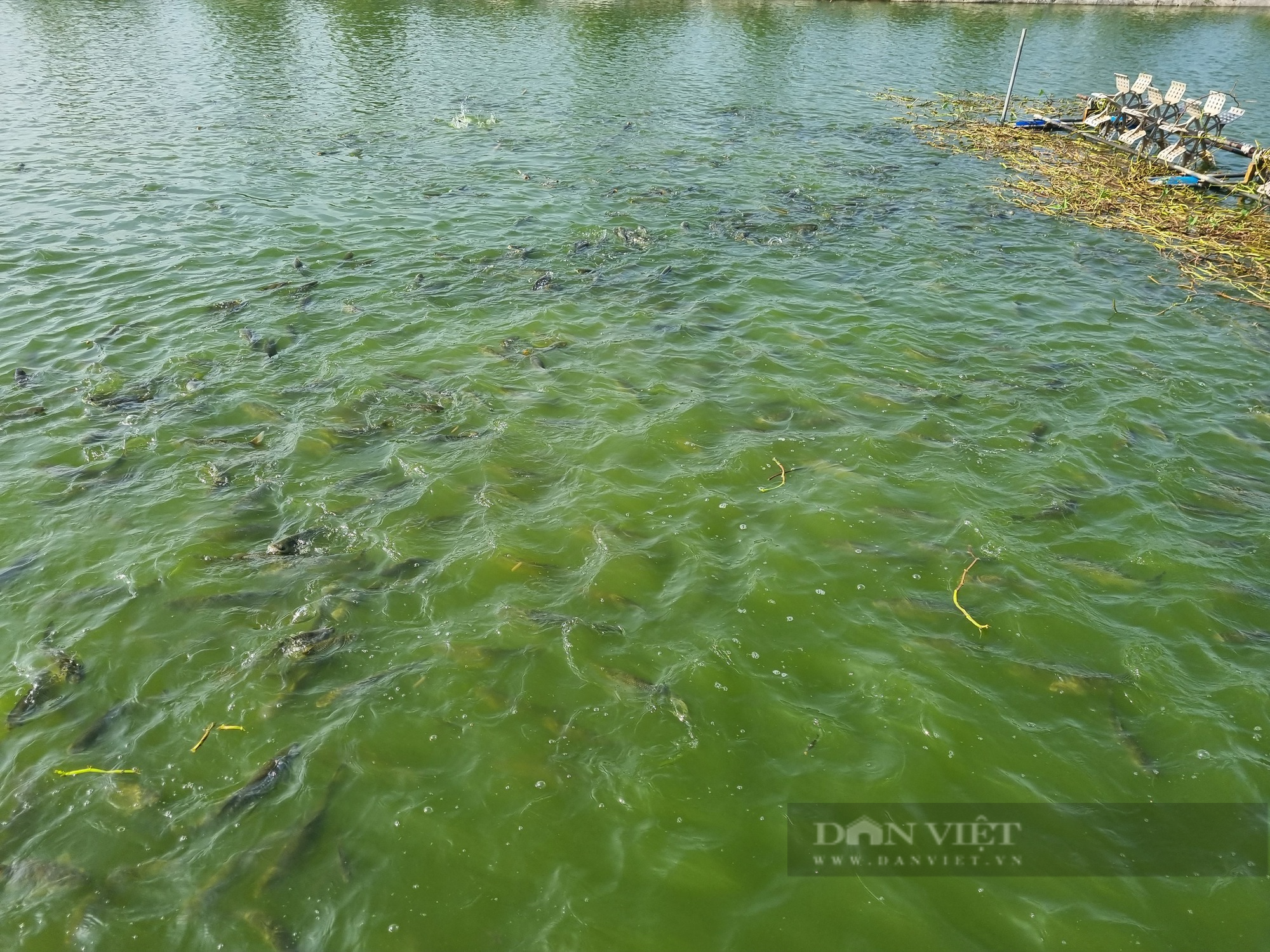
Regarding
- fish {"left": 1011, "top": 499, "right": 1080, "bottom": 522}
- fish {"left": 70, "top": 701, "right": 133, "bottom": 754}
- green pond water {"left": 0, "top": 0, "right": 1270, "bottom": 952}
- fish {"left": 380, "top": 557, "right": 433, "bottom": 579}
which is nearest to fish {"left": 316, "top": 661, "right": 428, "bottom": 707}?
green pond water {"left": 0, "top": 0, "right": 1270, "bottom": 952}

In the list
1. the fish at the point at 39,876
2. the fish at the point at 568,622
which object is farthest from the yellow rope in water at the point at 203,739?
the fish at the point at 568,622

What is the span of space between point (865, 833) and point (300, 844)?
168 inches

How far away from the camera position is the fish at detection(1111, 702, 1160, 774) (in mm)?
5984

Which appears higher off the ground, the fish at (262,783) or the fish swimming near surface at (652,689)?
the fish swimming near surface at (652,689)

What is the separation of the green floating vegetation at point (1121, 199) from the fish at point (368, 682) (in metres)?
15.9

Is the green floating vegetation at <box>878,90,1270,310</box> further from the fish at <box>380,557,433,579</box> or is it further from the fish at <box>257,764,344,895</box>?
the fish at <box>257,764,344,895</box>

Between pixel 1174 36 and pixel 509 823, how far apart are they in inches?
2165

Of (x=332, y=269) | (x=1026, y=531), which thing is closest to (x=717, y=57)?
(x=332, y=269)

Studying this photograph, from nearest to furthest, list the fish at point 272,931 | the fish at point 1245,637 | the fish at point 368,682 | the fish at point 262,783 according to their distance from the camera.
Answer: the fish at point 272,931
the fish at point 262,783
the fish at point 368,682
the fish at point 1245,637

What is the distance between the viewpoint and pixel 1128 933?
195 inches

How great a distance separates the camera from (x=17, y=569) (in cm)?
786

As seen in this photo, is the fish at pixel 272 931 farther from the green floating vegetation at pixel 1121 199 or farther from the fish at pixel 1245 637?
the green floating vegetation at pixel 1121 199

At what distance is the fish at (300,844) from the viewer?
17.2 feet

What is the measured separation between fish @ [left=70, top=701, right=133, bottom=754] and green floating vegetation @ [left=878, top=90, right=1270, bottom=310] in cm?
1826
